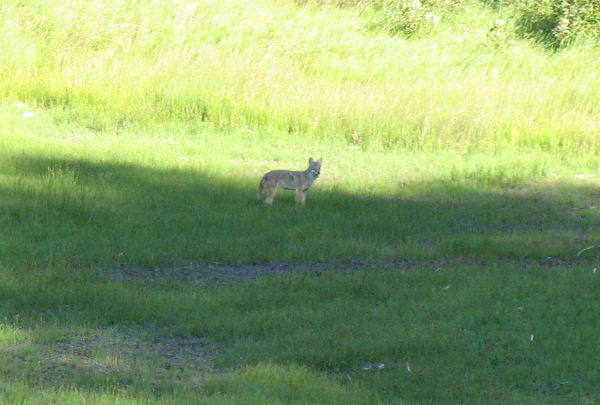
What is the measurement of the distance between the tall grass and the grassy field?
60 mm

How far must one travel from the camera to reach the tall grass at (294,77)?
15.4 meters

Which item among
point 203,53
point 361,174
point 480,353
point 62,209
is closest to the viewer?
point 480,353

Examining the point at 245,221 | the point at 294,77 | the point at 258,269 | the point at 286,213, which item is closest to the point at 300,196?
the point at 286,213

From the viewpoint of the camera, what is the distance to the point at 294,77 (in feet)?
57.5

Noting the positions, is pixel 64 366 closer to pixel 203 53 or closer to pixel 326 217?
pixel 326 217

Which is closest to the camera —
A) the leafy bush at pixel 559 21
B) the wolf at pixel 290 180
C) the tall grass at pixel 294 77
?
the wolf at pixel 290 180

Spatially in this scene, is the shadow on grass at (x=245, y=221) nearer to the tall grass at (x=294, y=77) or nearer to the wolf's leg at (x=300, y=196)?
the wolf's leg at (x=300, y=196)

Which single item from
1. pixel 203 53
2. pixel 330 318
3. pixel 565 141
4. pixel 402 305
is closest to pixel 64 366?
pixel 330 318

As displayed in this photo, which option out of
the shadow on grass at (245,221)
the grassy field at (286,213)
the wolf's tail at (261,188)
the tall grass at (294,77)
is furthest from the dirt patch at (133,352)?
the tall grass at (294,77)

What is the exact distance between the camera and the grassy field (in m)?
6.08

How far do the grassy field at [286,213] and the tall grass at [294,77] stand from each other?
0.06 meters

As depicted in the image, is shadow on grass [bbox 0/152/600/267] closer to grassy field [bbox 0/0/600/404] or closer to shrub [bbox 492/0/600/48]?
grassy field [bbox 0/0/600/404]

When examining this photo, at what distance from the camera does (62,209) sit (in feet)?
32.7

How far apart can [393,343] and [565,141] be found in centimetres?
957
